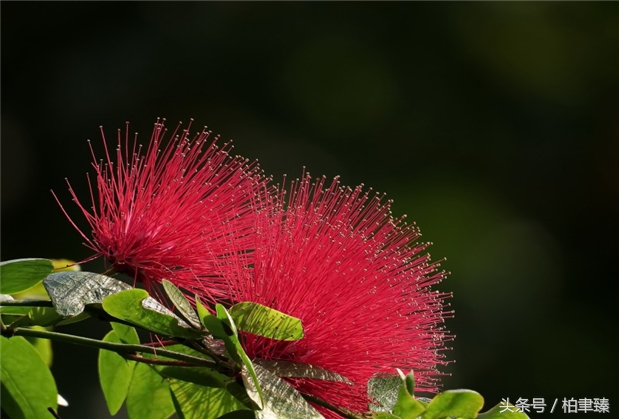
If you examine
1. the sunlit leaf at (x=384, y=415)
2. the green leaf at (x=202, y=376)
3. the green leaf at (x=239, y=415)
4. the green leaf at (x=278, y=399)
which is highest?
the sunlit leaf at (x=384, y=415)

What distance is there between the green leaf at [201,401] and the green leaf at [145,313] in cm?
14

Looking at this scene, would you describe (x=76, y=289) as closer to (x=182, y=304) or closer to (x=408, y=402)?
(x=182, y=304)

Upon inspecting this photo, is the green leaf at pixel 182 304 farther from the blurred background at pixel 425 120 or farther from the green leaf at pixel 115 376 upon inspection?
the blurred background at pixel 425 120

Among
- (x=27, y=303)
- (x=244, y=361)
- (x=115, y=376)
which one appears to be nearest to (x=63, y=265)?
(x=115, y=376)

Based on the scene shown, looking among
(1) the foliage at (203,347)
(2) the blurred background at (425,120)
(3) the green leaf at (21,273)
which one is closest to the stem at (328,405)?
(1) the foliage at (203,347)

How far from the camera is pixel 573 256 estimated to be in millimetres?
4816

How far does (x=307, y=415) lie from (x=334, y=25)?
4.02 meters

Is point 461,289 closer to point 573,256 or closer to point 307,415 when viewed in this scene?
point 573,256

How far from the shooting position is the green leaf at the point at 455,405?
1.14 metres

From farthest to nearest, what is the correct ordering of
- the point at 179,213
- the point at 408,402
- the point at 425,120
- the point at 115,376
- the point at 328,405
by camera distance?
the point at 425,120, the point at 115,376, the point at 179,213, the point at 328,405, the point at 408,402

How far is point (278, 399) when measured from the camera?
115cm

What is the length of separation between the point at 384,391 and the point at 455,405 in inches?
3.9

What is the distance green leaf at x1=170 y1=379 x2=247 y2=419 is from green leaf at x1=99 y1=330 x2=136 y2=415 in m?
0.18

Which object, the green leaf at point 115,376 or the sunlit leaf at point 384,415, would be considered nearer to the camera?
the sunlit leaf at point 384,415
